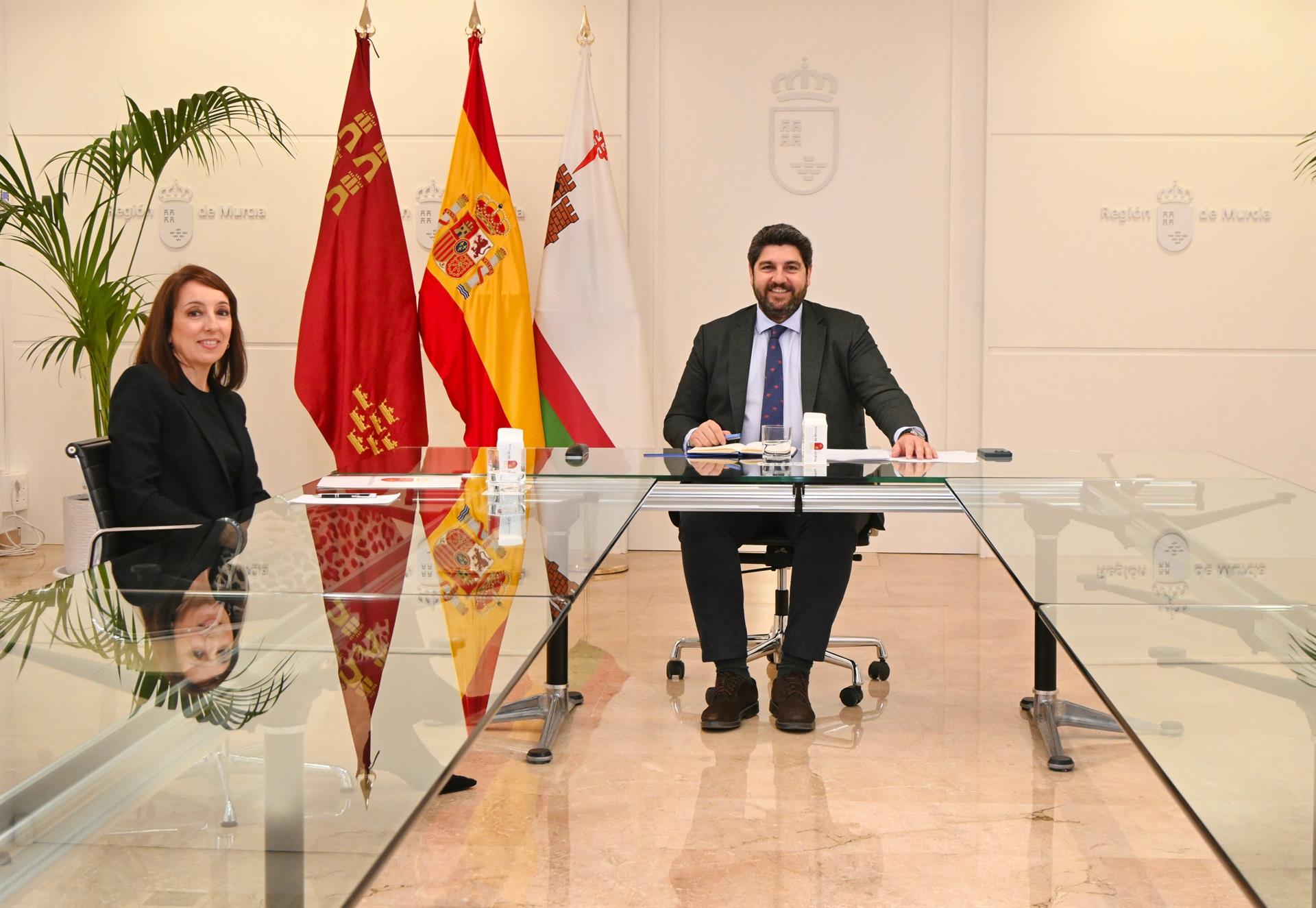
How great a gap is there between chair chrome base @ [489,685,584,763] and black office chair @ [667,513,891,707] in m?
0.50

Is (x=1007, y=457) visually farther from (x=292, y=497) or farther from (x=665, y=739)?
(x=292, y=497)

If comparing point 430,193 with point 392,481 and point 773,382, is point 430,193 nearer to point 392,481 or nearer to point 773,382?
point 773,382

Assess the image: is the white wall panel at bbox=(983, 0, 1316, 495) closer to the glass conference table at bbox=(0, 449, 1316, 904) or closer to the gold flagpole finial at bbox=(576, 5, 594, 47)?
the gold flagpole finial at bbox=(576, 5, 594, 47)

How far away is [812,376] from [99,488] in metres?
2.01

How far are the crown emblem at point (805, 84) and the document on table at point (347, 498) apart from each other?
3607 mm

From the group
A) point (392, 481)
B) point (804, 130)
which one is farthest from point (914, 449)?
point (804, 130)

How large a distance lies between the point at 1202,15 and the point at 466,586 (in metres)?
5.10

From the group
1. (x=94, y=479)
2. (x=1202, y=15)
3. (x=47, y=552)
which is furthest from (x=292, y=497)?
(x=1202, y=15)

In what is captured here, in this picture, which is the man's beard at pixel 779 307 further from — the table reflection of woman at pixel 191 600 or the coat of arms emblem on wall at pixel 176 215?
the coat of arms emblem on wall at pixel 176 215

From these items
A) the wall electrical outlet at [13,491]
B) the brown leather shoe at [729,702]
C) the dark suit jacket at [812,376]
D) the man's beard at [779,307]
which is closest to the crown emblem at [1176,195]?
the dark suit jacket at [812,376]

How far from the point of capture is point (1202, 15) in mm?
5438

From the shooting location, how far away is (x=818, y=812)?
8.54ft

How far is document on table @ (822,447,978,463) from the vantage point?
9.93 feet

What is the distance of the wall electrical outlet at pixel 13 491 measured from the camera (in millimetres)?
5715
